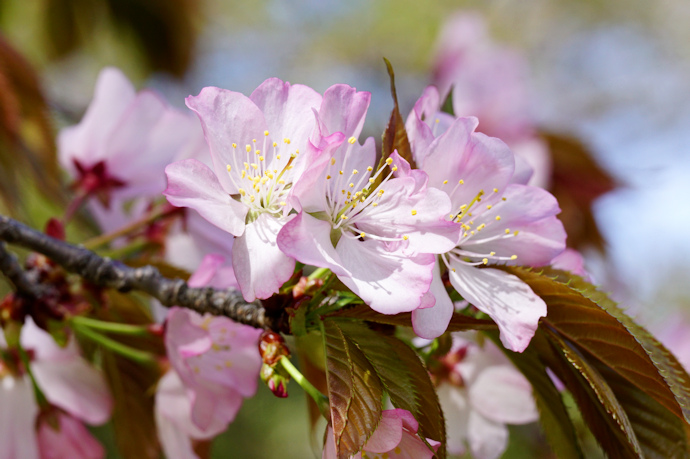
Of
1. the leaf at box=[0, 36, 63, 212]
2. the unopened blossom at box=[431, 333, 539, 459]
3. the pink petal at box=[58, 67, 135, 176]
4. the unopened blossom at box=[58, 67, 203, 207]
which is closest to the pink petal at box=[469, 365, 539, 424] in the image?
the unopened blossom at box=[431, 333, 539, 459]

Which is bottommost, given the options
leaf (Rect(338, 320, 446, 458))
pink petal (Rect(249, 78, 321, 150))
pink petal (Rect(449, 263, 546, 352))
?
leaf (Rect(338, 320, 446, 458))

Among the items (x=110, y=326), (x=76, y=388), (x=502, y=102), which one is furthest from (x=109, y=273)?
(x=502, y=102)

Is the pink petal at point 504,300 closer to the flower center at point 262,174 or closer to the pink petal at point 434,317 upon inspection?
the pink petal at point 434,317

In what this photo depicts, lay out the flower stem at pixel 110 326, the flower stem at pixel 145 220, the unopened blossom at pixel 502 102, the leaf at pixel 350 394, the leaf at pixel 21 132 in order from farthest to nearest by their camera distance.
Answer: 1. the unopened blossom at pixel 502 102
2. the leaf at pixel 21 132
3. the flower stem at pixel 145 220
4. the flower stem at pixel 110 326
5. the leaf at pixel 350 394

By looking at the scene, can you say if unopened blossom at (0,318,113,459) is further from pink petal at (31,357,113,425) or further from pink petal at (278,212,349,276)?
pink petal at (278,212,349,276)

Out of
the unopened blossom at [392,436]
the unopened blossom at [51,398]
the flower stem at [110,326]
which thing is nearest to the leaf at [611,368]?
the unopened blossom at [392,436]

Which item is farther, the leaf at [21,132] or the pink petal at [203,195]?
the leaf at [21,132]

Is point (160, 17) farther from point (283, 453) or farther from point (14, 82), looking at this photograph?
point (283, 453)
